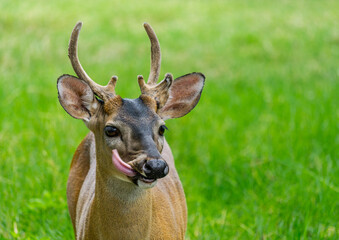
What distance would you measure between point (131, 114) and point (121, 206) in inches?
18.5

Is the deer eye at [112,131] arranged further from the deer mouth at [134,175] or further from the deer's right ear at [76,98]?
the deer's right ear at [76,98]

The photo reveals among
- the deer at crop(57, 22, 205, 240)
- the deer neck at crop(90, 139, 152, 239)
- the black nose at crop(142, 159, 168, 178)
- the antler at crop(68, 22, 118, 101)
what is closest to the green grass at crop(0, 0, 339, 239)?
the deer at crop(57, 22, 205, 240)

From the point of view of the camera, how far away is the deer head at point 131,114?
2.64m

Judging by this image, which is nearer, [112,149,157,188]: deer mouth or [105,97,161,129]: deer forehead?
[112,149,157,188]: deer mouth

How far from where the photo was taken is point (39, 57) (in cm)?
866

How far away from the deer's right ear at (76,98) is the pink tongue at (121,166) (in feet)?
1.33

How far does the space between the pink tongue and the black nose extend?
0.11 metres

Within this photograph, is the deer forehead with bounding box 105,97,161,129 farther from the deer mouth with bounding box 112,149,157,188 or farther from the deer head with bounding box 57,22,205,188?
the deer mouth with bounding box 112,149,157,188

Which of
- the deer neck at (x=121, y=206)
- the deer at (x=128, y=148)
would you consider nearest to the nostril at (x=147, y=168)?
the deer at (x=128, y=148)

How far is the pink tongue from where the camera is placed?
2.64m

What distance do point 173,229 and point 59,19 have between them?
28.4ft

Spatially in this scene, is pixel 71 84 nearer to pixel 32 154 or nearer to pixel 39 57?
pixel 32 154

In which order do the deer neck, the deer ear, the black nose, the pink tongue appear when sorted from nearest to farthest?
the black nose, the pink tongue, the deer neck, the deer ear

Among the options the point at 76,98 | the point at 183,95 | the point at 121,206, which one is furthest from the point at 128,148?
the point at 183,95
